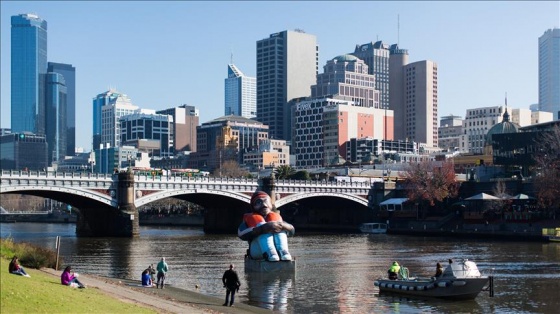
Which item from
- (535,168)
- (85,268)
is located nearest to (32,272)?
(85,268)

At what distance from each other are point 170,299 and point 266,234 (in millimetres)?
19062

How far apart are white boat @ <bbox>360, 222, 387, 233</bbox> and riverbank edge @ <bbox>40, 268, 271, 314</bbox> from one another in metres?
93.6

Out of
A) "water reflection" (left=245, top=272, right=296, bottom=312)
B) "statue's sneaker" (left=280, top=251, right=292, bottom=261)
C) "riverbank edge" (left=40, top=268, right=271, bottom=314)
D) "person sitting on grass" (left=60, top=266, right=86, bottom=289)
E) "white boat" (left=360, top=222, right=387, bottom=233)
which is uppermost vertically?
"person sitting on grass" (left=60, top=266, right=86, bottom=289)

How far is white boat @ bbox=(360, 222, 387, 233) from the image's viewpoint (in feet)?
486

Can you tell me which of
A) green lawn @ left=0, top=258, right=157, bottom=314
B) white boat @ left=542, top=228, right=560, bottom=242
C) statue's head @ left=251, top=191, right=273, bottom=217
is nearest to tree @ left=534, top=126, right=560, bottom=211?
white boat @ left=542, top=228, right=560, bottom=242

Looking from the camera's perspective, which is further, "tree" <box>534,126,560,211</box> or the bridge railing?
"tree" <box>534,126,560,211</box>

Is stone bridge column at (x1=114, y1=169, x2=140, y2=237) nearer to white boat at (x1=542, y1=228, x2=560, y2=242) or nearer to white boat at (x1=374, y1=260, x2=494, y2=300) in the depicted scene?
white boat at (x1=542, y1=228, x2=560, y2=242)

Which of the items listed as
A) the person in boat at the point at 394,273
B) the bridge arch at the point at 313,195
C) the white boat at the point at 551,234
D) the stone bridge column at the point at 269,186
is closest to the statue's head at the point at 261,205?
the person in boat at the point at 394,273

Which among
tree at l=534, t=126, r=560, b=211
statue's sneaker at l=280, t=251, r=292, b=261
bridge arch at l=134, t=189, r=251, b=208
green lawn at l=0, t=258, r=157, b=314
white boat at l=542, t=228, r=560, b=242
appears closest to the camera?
green lawn at l=0, t=258, r=157, b=314

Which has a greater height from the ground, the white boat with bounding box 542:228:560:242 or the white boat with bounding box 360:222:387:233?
the white boat with bounding box 542:228:560:242

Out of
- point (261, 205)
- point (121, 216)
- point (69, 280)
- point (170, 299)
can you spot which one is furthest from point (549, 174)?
point (69, 280)

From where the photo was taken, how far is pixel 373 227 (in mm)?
150750

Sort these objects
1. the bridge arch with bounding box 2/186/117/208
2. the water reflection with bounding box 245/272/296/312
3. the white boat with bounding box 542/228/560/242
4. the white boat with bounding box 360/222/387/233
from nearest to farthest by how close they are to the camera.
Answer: the water reflection with bounding box 245/272/296/312 → the white boat with bounding box 542/228/560/242 → the bridge arch with bounding box 2/186/117/208 → the white boat with bounding box 360/222/387/233

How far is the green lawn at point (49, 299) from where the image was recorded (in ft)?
109
